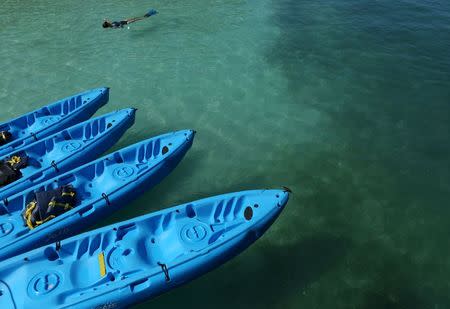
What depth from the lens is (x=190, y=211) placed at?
10445 mm

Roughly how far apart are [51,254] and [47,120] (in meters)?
7.84

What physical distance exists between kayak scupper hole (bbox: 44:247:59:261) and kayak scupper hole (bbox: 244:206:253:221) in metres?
5.69

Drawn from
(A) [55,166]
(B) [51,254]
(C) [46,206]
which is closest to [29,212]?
(C) [46,206]

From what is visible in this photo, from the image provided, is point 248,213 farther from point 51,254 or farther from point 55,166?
point 55,166

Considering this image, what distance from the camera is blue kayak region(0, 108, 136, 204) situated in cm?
1190

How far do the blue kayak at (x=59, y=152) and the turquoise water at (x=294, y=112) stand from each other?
6.12 ft

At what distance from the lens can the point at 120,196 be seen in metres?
11.3

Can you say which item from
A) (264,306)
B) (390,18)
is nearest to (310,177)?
(264,306)

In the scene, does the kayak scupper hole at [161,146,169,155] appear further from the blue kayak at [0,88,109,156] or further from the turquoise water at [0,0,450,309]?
the blue kayak at [0,88,109,156]

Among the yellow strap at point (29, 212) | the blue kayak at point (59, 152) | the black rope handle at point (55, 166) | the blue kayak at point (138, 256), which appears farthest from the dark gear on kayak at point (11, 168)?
the blue kayak at point (138, 256)

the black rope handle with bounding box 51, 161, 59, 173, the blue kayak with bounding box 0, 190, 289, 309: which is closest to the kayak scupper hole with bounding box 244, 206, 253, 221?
the blue kayak with bounding box 0, 190, 289, 309

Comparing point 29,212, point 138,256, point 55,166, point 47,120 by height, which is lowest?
point 138,256

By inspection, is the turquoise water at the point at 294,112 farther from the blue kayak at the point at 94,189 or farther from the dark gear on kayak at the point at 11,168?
the dark gear on kayak at the point at 11,168

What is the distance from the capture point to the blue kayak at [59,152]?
1190 cm
